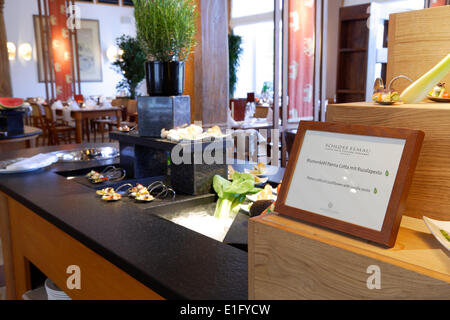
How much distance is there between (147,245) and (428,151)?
2.37 feet

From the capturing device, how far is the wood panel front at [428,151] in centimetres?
75

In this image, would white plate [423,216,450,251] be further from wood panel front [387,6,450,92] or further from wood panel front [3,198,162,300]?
wood panel front [3,198,162,300]

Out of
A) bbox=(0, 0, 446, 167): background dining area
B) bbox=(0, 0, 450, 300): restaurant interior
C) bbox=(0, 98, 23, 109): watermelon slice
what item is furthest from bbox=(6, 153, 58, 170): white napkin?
bbox=(0, 98, 23, 109): watermelon slice

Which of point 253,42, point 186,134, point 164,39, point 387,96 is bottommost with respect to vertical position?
point 186,134

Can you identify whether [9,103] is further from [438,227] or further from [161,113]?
[438,227]

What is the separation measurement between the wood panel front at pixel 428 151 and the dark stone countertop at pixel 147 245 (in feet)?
1.30

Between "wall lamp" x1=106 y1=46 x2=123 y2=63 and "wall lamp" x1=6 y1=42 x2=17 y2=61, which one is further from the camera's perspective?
"wall lamp" x1=106 y1=46 x2=123 y2=63

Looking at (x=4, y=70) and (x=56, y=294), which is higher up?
(x=4, y=70)

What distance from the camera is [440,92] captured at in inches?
35.0

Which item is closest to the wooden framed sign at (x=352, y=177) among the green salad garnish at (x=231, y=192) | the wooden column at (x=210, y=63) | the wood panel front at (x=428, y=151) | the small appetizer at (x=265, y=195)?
the wood panel front at (x=428, y=151)

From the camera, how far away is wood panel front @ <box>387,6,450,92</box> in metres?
0.92

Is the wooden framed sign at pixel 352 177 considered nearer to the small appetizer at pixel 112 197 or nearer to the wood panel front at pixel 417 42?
the wood panel front at pixel 417 42

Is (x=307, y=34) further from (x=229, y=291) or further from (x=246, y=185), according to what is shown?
(x=229, y=291)

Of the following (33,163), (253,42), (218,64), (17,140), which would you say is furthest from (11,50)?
(33,163)
